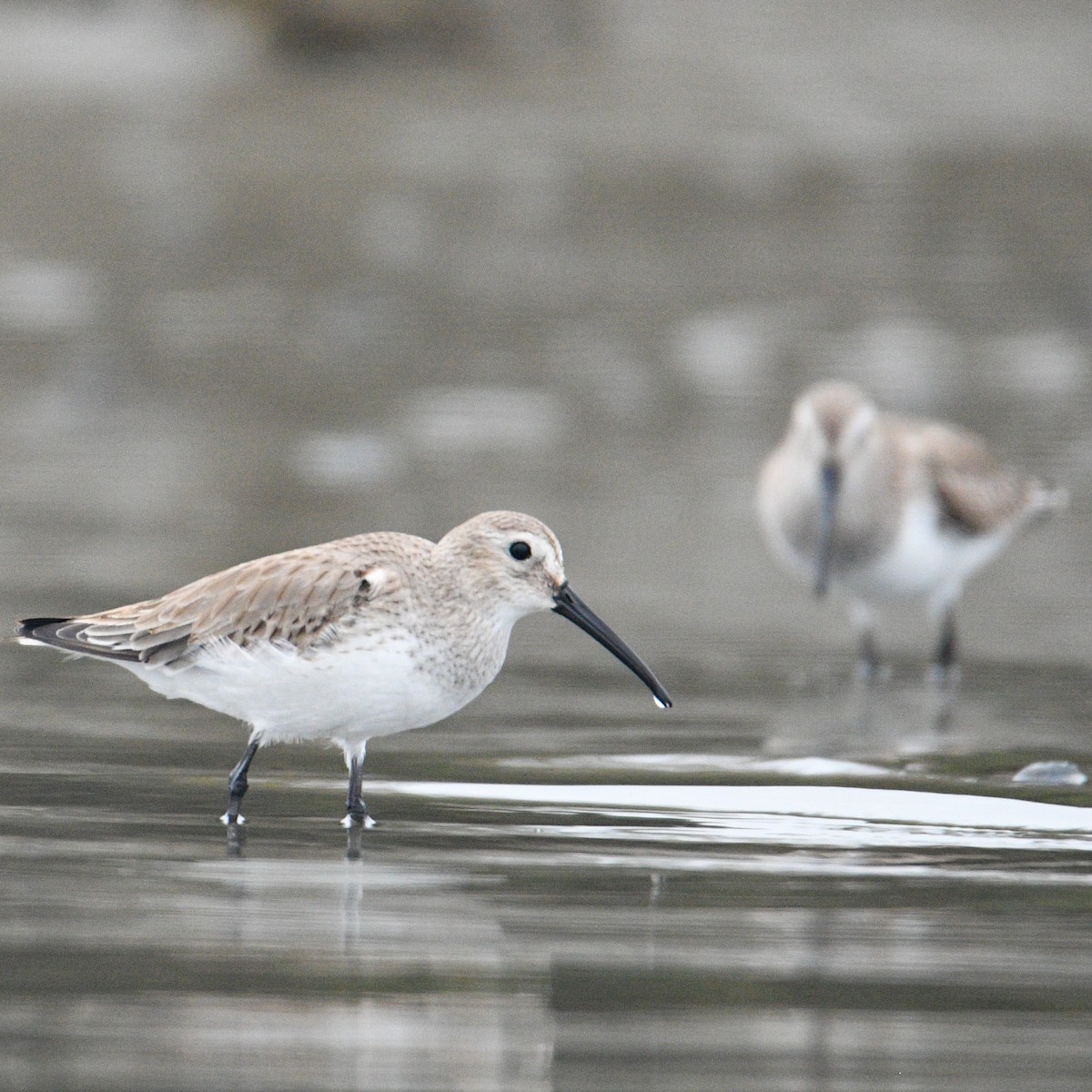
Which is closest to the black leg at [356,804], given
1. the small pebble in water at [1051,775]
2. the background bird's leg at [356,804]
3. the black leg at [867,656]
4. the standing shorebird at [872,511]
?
the background bird's leg at [356,804]

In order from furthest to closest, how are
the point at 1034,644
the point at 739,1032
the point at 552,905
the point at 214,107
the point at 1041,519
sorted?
the point at 214,107, the point at 1041,519, the point at 1034,644, the point at 552,905, the point at 739,1032

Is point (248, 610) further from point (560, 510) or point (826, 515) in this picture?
point (560, 510)

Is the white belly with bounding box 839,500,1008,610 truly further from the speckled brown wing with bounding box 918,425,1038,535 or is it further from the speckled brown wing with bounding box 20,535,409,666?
the speckled brown wing with bounding box 20,535,409,666

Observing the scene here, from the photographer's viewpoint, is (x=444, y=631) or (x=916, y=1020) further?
(x=444, y=631)

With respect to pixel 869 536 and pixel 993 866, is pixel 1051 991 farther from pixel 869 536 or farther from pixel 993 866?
pixel 869 536

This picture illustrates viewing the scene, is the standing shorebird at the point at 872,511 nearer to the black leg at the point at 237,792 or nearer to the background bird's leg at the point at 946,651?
the background bird's leg at the point at 946,651

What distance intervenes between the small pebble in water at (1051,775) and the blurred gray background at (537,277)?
233 centimetres

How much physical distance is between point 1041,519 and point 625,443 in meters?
3.17

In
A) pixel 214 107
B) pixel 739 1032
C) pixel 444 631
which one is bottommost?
pixel 739 1032

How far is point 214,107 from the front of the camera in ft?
59.4

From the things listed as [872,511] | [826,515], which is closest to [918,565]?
[872,511]

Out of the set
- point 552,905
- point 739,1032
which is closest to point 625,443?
point 552,905

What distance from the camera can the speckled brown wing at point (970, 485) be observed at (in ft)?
33.4

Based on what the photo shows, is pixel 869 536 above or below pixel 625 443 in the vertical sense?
below
